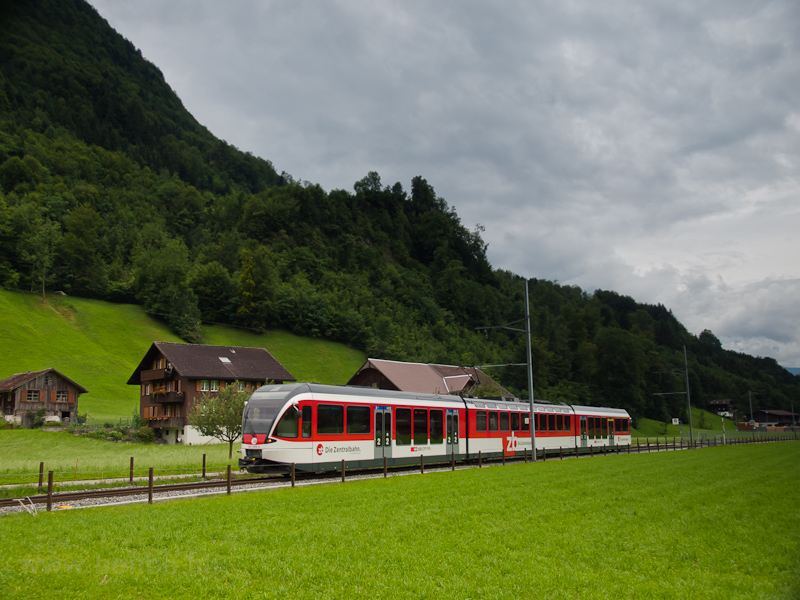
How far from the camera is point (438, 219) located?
597 ft

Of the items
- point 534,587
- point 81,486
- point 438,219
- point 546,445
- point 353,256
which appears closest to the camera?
point 534,587

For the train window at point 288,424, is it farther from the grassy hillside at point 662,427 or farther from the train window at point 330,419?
the grassy hillside at point 662,427

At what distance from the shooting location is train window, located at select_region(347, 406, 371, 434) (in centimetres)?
2277

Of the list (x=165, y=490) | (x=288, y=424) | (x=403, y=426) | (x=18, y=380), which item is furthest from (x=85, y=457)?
(x=18, y=380)

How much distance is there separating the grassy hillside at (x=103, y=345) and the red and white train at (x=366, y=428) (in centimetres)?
4663

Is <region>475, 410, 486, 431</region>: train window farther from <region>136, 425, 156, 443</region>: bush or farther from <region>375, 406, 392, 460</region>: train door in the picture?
<region>136, 425, 156, 443</region>: bush

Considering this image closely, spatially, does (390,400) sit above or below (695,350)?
below

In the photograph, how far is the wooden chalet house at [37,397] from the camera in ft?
186

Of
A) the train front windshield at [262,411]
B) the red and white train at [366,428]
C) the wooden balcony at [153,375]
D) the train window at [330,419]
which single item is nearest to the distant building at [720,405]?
the red and white train at [366,428]

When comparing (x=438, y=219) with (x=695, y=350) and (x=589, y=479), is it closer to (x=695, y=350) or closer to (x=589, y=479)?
(x=695, y=350)

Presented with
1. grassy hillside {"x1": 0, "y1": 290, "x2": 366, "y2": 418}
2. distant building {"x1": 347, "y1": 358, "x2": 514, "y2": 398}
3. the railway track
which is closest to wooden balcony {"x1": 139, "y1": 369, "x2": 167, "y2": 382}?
grassy hillside {"x1": 0, "y1": 290, "x2": 366, "y2": 418}

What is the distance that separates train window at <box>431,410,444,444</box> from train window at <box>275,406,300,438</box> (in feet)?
27.2

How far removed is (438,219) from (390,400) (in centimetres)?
16014

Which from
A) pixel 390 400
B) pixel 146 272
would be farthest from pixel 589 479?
pixel 146 272
